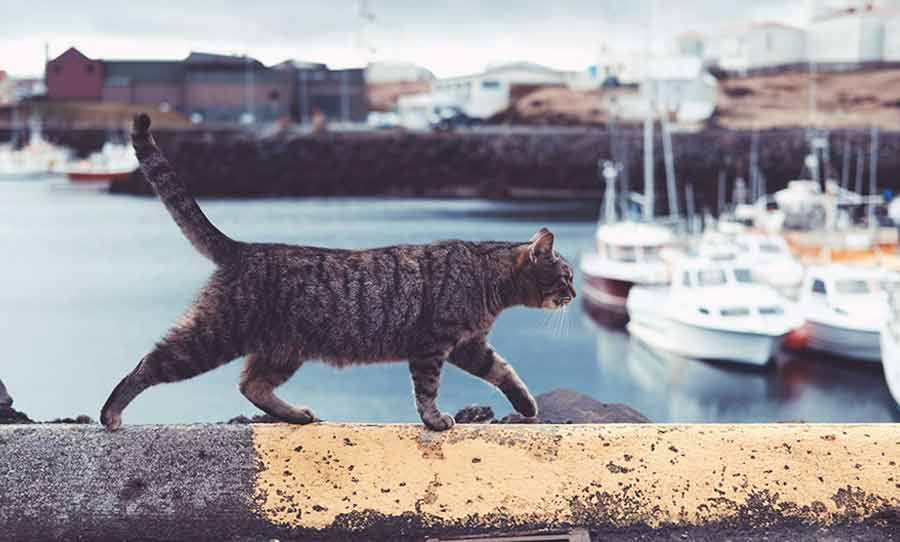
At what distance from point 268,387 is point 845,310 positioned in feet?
55.5

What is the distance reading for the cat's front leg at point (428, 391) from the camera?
3402mm

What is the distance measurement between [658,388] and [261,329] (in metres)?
16.0

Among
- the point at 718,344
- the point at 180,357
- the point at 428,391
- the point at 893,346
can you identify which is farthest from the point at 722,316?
the point at 180,357

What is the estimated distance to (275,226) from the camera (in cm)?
3809

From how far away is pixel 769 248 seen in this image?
23.4 metres

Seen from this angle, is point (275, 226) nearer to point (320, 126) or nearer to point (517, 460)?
point (320, 126)

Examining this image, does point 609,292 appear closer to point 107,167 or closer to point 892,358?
point 892,358

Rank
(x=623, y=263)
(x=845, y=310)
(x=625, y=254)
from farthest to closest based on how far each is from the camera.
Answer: (x=625, y=254) → (x=623, y=263) → (x=845, y=310)

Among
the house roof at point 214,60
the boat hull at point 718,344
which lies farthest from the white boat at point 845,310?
the house roof at point 214,60

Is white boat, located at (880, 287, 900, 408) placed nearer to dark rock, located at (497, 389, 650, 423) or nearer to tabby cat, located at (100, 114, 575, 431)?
dark rock, located at (497, 389, 650, 423)

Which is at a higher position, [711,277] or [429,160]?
Result: [429,160]

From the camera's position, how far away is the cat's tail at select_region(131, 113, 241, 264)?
3314 mm

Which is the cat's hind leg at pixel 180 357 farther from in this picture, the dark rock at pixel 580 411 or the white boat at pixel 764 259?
the white boat at pixel 764 259

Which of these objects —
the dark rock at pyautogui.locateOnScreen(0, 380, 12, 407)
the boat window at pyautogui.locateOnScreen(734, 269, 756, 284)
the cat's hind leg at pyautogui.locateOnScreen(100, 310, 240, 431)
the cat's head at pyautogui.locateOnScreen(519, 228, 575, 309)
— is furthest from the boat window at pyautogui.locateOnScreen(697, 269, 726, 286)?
the cat's hind leg at pyautogui.locateOnScreen(100, 310, 240, 431)
